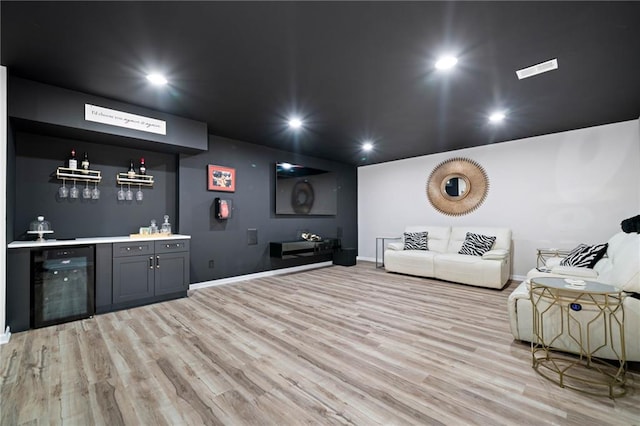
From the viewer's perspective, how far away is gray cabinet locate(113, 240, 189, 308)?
3286mm

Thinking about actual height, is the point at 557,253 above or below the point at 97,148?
below

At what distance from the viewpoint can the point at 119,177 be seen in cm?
375

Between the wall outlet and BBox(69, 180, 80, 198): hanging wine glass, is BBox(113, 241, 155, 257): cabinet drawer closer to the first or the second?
BBox(69, 180, 80, 198): hanging wine glass

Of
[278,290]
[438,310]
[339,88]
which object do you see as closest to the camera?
[339,88]

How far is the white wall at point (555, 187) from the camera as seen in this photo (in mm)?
3994

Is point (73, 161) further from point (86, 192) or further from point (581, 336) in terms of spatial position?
point (581, 336)

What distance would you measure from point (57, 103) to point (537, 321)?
4990mm

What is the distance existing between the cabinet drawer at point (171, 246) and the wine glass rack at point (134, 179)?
A: 1.00 meters

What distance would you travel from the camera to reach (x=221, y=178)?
468 cm

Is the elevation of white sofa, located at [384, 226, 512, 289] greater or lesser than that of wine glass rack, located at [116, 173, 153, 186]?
lesser

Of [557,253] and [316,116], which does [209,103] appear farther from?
[557,253]

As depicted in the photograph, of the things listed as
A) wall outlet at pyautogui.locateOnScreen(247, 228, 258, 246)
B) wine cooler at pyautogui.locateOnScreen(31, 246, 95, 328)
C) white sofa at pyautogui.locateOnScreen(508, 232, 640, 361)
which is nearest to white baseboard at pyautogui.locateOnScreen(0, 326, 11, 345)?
wine cooler at pyautogui.locateOnScreen(31, 246, 95, 328)

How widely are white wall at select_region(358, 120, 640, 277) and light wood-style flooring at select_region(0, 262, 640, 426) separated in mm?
2200

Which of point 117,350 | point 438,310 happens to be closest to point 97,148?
point 117,350
